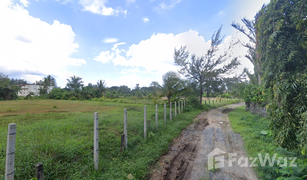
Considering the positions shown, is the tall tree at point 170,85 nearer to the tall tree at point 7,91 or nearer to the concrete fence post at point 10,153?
the concrete fence post at point 10,153

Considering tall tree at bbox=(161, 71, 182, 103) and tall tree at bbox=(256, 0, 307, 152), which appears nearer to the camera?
tall tree at bbox=(256, 0, 307, 152)

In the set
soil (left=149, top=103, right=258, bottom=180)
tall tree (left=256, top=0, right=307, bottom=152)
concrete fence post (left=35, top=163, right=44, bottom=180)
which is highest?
tall tree (left=256, top=0, right=307, bottom=152)

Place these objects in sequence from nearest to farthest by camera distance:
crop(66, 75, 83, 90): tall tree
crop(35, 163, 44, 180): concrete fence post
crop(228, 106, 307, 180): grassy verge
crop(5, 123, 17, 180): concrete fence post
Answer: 1. crop(5, 123, 17, 180): concrete fence post
2. crop(35, 163, 44, 180): concrete fence post
3. crop(228, 106, 307, 180): grassy verge
4. crop(66, 75, 83, 90): tall tree

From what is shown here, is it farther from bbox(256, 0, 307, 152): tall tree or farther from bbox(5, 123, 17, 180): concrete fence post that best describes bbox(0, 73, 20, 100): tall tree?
bbox(256, 0, 307, 152): tall tree

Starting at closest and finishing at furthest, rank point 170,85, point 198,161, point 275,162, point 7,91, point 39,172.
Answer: point 39,172 → point 275,162 → point 198,161 → point 170,85 → point 7,91

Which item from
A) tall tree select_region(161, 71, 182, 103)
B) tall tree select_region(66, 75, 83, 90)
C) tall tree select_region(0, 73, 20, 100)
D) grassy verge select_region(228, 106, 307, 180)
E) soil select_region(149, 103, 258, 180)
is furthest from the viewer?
tall tree select_region(66, 75, 83, 90)

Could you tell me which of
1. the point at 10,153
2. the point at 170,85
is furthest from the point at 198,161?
the point at 170,85

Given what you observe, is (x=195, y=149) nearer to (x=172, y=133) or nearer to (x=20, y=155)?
(x=172, y=133)

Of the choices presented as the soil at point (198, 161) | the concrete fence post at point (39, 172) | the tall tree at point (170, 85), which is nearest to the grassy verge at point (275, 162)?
the soil at point (198, 161)

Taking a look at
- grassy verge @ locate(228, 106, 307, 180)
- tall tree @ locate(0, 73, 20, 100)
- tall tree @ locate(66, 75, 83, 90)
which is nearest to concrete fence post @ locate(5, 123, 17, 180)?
grassy verge @ locate(228, 106, 307, 180)

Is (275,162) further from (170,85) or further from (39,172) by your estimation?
(170,85)

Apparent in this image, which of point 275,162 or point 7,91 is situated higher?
point 7,91

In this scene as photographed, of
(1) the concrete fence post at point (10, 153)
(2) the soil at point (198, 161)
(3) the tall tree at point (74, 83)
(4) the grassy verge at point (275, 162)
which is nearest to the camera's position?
(1) the concrete fence post at point (10, 153)

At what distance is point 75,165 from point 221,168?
346cm
